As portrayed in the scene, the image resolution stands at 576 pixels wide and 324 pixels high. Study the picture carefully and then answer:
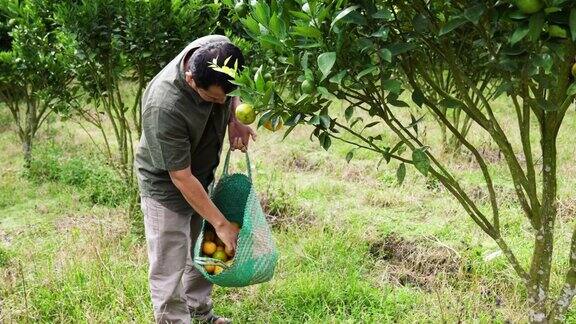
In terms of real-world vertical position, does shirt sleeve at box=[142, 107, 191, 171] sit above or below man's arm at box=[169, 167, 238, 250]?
above

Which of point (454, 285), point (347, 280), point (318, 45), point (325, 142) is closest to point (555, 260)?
point (454, 285)

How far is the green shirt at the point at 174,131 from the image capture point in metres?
2.66

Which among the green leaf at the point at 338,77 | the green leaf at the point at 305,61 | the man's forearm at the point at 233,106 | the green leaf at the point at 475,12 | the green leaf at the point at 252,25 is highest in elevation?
the green leaf at the point at 475,12

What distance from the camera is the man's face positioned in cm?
254

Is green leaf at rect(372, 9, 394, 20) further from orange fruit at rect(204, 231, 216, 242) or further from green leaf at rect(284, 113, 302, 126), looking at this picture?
orange fruit at rect(204, 231, 216, 242)

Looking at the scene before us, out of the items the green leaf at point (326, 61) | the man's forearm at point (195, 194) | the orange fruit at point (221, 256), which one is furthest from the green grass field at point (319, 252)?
the green leaf at point (326, 61)

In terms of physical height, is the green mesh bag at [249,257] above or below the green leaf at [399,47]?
below

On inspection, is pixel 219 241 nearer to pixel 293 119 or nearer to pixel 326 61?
pixel 293 119

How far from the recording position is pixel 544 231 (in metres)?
2.31

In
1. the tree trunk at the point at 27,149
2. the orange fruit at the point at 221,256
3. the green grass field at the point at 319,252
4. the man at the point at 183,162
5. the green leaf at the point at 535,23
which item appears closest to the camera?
the green leaf at the point at 535,23

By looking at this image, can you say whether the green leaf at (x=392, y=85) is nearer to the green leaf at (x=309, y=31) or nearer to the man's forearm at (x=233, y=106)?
the green leaf at (x=309, y=31)

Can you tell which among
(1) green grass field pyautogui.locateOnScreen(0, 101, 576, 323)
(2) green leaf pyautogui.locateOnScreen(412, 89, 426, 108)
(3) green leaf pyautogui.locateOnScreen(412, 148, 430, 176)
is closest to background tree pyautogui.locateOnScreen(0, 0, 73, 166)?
(1) green grass field pyautogui.locateOnScreen(0, 101, 576, 323)

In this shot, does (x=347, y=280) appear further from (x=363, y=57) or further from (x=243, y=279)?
(x=363, y=57)

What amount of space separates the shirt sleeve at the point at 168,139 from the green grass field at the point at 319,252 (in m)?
1.10
